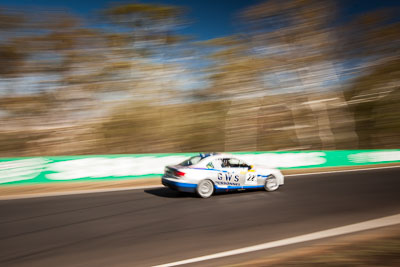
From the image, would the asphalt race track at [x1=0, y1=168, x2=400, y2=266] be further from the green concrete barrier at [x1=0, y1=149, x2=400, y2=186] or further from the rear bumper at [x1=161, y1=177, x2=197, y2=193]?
the green concrete barrier at [x1=0, y1=149, x2=400, y2=186]

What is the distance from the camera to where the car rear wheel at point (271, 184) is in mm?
11180

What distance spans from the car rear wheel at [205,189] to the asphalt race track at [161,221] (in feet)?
1.10

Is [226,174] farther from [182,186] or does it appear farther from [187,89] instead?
[187,89]

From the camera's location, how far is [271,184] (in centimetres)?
1123

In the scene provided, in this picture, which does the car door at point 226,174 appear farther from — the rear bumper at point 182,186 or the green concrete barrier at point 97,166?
the green concrete barrier at point 97,166

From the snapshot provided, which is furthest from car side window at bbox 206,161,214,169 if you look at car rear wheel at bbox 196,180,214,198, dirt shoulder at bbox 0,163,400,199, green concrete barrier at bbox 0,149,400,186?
green concrete barrier at bbox 0,149,400,186

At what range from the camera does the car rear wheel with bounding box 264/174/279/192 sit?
1118 cm

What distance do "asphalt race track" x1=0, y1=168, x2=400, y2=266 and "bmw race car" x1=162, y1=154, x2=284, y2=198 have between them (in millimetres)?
362

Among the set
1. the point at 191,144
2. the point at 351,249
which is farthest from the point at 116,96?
the point at 351,249

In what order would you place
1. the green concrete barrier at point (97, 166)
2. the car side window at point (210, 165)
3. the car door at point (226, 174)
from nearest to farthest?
the car side window at point (210, 165)
the car door at point (226, 174)
the green concrete barrier at point (97, 166)

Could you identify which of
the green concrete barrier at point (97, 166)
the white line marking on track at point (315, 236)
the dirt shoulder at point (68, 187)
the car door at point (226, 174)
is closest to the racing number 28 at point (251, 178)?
the car door at point (226, 174)

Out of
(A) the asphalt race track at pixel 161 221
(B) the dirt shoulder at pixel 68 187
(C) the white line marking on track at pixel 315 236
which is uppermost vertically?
(B) the dirt shoulder at pixel 68 187

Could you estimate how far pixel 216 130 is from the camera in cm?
3375

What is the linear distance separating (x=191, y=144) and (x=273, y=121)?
8.84 metres
